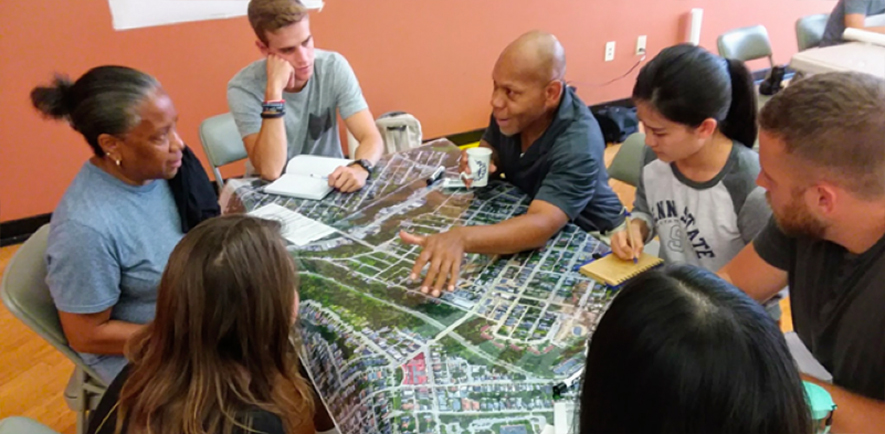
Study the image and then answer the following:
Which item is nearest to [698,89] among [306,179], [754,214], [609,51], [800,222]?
[754,214]

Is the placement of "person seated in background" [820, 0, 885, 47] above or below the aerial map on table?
below

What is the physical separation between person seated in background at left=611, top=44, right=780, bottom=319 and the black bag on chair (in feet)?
8.27

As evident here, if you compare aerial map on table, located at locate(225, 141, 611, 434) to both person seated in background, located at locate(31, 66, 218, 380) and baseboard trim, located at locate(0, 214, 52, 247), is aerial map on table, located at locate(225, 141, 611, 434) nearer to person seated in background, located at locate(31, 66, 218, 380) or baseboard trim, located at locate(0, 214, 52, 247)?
person seated in background, located at locate(31, 66, 218, 380)

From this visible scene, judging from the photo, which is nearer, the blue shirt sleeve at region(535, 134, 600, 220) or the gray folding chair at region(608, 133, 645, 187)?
the blue shirt sleeve at region(535, 134, 600, 220)

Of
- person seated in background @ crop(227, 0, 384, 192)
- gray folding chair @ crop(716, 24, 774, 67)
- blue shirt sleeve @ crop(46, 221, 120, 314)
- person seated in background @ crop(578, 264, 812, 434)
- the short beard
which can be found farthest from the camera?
gray folding chair @ crop(716, 24, 774, 67)

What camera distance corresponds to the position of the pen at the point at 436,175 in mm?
1757

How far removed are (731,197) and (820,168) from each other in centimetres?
47

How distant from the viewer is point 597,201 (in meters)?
1.73

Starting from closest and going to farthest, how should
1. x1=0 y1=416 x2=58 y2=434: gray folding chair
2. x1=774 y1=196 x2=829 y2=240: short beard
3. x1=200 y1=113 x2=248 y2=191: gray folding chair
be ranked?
x1=0 y1=416 x2=58 y2=434: gray folding chair → x1=774 y1=196 x2=829 y2=240: short beard → x1=200 y1=113 x2=248 y2=191: gray folding chair

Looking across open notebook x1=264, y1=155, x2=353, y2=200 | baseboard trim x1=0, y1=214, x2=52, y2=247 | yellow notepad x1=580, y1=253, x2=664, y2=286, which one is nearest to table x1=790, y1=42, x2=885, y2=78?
yellow notepad x1=580, y1=253, x2=664, y2=286

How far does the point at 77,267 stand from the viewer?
4.26 ft

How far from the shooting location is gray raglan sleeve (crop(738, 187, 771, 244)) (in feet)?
4.45

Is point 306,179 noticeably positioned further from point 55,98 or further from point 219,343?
point 219,343

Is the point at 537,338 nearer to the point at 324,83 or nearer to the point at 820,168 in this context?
the point at 820,168
